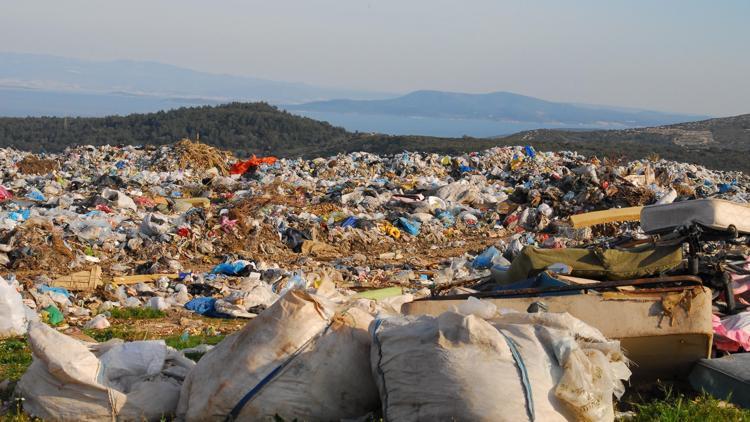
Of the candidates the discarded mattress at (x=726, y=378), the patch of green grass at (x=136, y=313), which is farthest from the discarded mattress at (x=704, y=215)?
the patch of green grass at (x=136, y=313)

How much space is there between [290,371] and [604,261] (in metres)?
2.23

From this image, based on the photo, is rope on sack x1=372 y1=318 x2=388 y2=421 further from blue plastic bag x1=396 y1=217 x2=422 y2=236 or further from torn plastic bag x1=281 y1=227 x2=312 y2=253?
blue plastic bag x1=396 y1=217 x2=422 y2=236

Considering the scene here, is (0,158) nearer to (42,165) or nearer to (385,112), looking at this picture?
(42,165)

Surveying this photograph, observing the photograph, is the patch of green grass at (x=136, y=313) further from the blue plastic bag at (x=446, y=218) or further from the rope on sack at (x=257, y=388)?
the blue plastic bag at (x=446, y=218)

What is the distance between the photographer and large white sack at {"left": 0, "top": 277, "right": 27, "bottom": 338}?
21.2ft

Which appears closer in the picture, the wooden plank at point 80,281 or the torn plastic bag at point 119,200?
the wooden plank at point 80,281

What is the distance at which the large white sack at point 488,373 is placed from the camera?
10.2ft

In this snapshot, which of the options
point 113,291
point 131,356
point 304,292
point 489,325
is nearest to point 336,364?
point 304,292

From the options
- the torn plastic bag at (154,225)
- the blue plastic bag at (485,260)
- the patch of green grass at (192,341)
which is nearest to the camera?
the patch of green grass at (192,341)

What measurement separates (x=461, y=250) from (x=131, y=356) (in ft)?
27.0

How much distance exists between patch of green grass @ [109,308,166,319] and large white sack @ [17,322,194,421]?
3.81 m

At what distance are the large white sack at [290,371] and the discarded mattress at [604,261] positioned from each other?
1.75 meters

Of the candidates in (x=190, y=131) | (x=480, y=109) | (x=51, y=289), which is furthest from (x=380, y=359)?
(x=480, y=109)

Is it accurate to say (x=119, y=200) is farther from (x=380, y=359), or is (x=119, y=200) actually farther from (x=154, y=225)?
(x=380, y=359)
